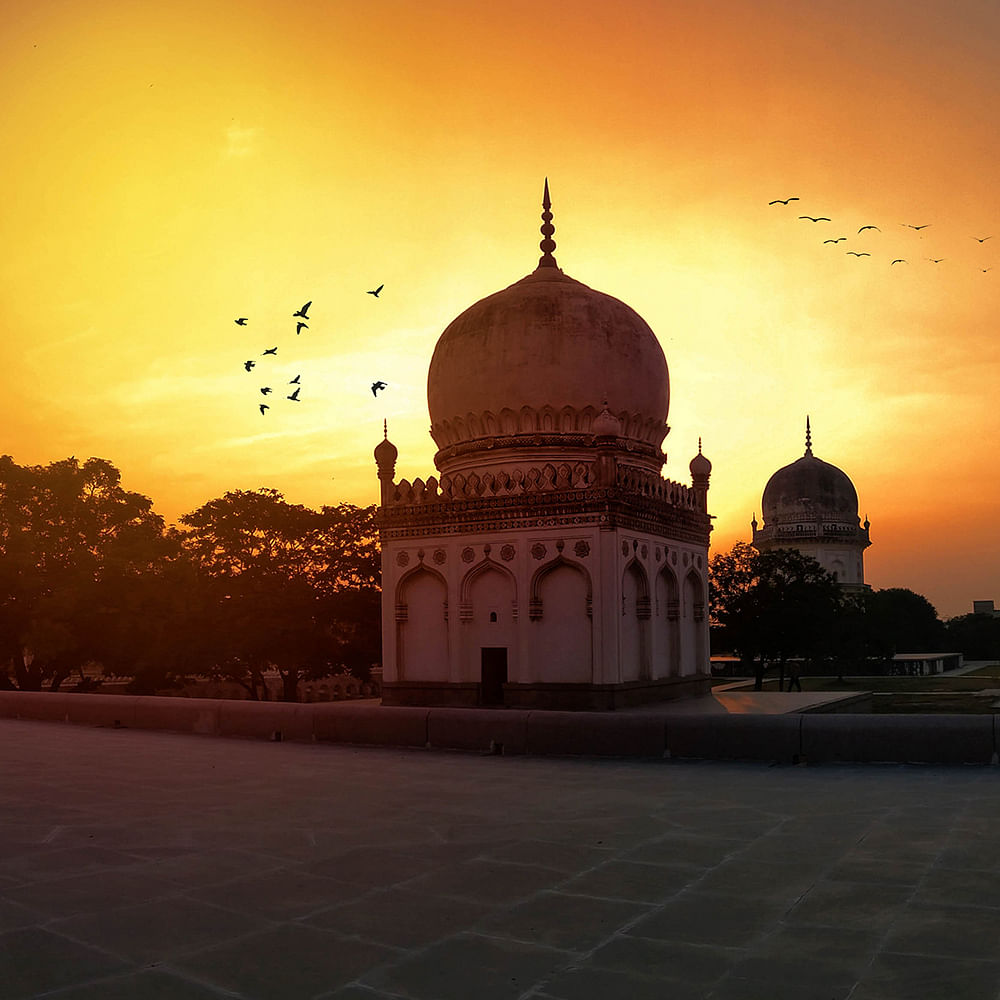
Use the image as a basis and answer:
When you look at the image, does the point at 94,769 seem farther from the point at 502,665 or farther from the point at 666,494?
the point at 666,494

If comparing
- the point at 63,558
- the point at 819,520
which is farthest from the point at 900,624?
the point at 63,558

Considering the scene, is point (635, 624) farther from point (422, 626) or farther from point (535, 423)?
point (535, 423)

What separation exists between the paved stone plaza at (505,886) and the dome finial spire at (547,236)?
2175 cm

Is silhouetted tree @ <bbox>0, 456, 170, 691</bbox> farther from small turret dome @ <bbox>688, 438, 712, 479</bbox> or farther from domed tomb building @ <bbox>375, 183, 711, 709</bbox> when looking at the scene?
small turret dome @ <bbox>688, 438, 712, 479</bbox>

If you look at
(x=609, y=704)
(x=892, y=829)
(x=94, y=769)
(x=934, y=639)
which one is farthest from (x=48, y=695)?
(x=934, y=639)

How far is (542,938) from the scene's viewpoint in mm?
6043

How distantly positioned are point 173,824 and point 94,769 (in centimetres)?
435

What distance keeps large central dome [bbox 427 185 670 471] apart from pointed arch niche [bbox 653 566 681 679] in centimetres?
352

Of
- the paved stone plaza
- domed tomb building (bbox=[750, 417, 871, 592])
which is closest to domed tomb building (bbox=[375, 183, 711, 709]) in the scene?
the paved stone plaza

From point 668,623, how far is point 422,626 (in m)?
6.57

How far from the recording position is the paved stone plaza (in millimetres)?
5426

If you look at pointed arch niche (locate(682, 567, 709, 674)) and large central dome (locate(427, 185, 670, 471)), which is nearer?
large central dome (locate(427, 185, 670, 471))

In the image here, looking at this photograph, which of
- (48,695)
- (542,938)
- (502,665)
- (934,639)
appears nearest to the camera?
(542,938)

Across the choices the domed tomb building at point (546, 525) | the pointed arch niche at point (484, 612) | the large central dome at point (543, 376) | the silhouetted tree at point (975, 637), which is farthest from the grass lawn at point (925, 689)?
the silhouetted tree at point (975, 637)
